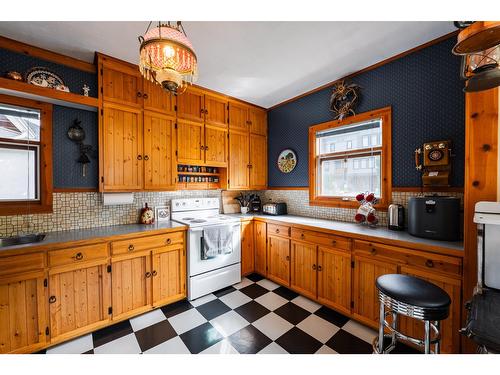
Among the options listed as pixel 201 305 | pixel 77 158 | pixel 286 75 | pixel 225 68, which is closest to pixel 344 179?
pixel 286 75

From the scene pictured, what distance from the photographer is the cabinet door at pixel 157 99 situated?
240 cm

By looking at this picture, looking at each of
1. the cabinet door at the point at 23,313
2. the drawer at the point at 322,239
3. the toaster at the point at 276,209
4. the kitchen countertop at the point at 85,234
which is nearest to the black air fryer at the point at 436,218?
the drawer at the point at 322,239

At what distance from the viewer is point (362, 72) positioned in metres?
2.42

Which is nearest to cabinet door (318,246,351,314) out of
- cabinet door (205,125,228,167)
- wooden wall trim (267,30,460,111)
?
cabinet door (205,125,228,167)

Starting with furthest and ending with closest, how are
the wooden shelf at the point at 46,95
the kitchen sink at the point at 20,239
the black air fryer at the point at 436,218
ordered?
1. the kitchen sink at the point at 20,239
2. the wooden shelf at the point at 46,95
3. the black air fryer at the point at 436,218

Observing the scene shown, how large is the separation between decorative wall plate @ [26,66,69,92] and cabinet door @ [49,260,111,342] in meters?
1.79

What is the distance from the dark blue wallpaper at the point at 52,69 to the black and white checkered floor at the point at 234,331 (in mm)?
2529

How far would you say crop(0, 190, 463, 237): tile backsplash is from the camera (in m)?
1.95

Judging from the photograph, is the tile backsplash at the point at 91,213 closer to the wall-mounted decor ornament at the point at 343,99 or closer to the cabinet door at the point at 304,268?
the cabinet door at the point at 304,268

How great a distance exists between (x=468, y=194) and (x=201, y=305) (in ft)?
8.59

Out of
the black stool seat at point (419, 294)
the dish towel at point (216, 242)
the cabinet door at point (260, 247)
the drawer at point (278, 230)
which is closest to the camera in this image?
the black stool seat at point (419, 294)

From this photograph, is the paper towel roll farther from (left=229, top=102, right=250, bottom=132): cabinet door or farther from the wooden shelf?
(left=229, top=102, right=250, bottom=132): cabinet door

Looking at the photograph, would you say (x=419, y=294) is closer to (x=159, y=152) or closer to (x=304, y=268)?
(x=304, y=268)

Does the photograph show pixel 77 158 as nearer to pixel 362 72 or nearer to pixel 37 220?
pixel 37 220
